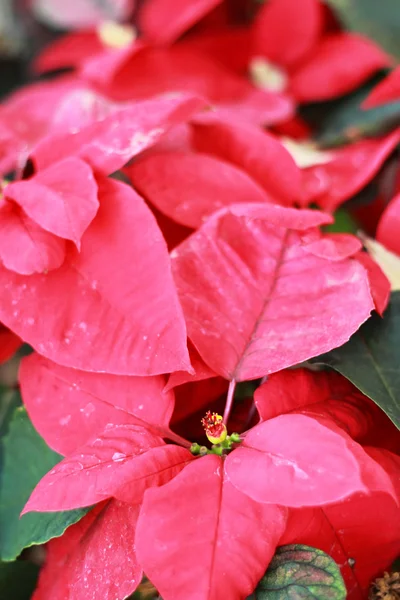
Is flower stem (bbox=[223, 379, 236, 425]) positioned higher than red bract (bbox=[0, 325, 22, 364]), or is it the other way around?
flower stem (bbox=[223, 379, 236, 425])

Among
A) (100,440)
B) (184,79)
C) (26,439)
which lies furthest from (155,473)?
(184,79)

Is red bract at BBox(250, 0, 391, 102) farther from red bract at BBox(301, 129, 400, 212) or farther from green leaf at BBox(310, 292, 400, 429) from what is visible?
green leaf at BBox(310, 292, 400, 429)

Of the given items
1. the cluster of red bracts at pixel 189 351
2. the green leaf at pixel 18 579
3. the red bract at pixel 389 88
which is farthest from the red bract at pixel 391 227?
the green leaf at pixel 18 579

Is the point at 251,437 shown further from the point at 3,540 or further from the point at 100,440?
the point at 3,540

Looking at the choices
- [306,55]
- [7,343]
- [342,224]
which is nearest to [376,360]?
[342,224]

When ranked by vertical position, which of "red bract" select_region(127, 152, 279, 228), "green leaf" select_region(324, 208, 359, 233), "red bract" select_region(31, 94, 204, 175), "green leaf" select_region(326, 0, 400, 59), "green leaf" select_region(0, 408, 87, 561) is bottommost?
"green leaf" select_region(0, 408, 87, 561)

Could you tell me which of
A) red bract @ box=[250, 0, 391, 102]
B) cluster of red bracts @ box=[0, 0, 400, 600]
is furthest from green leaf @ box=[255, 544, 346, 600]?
red bract @ box=[250, 0, 391, 102]

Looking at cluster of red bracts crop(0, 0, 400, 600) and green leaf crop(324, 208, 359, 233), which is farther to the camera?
green leaf crop(324, 208, 359, 233)

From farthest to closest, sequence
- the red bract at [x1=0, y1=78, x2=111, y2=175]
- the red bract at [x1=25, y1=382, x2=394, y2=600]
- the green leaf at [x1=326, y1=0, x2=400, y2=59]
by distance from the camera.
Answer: the green leaf at [x1=326, y1=0, x2=400, y2=59], the red bract at [x1=0, y1=78, x2=111, y2=175], the red bract at [x1=25, y1=382, x2=394, y2=600]

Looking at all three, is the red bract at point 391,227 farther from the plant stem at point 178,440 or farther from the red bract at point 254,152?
the plant stem at point 178,440
